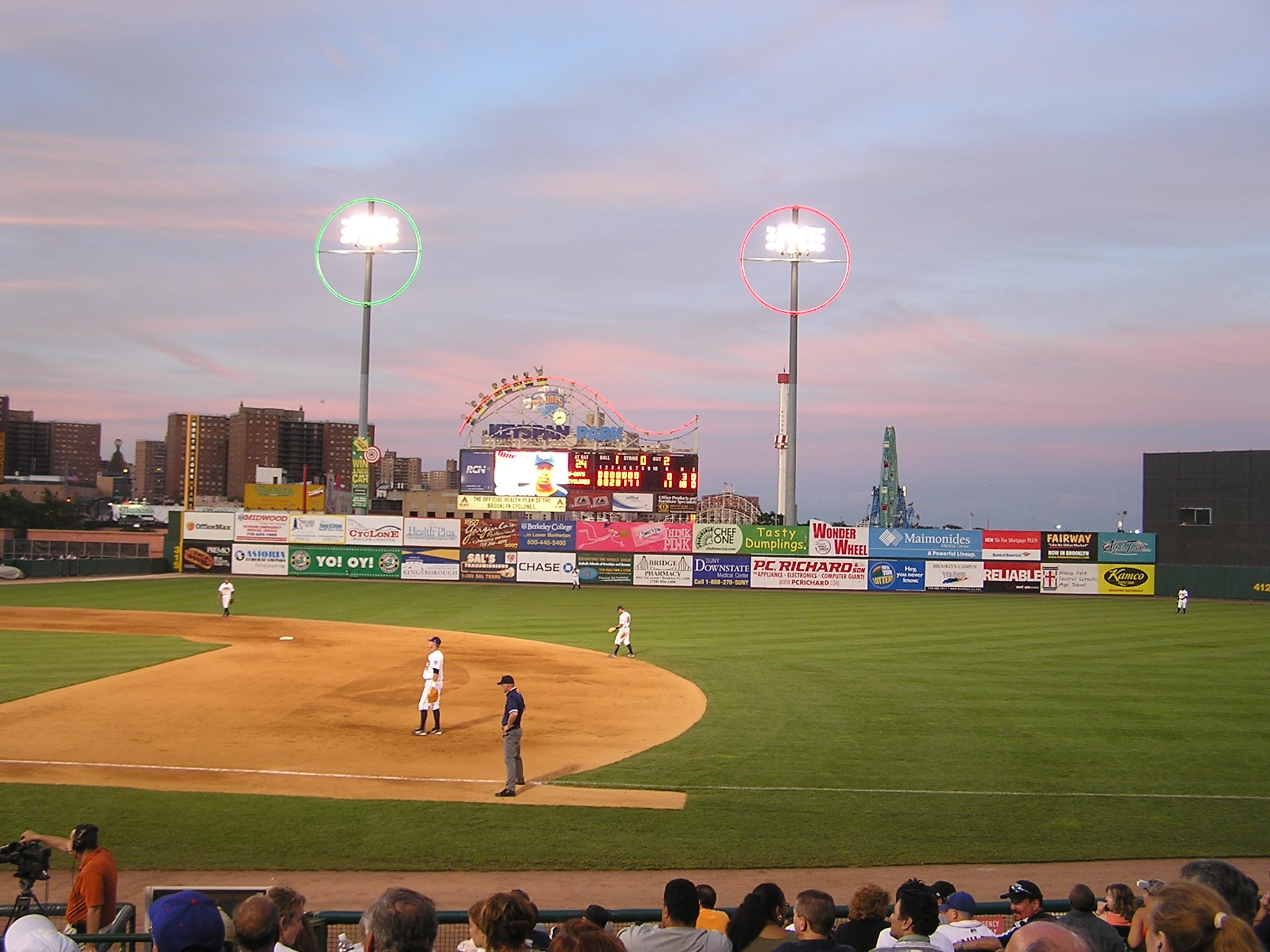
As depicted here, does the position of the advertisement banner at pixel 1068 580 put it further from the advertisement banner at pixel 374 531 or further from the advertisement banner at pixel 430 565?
the advertisement banner at pixel 374 531

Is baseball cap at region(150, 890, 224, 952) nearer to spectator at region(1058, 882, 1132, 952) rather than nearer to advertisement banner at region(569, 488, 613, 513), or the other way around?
spectator at region(1058, 882, 1132, 952)

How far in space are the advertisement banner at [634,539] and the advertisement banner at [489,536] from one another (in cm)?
349

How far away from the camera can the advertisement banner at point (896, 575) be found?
5322 cm

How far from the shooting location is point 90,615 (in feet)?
111

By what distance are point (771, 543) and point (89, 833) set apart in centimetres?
4764

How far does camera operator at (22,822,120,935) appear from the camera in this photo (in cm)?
710

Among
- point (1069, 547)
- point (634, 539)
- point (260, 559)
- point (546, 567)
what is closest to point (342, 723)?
point (546, 567)

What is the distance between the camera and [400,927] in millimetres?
3973

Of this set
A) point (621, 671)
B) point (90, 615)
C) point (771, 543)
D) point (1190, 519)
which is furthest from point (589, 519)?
point (1190, 519)

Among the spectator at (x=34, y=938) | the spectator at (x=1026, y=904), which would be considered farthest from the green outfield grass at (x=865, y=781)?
the spectator at (x=34, y=938)

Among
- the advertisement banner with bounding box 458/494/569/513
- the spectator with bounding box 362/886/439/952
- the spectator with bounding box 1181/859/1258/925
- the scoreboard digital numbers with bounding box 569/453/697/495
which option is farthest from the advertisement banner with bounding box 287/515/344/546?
the spectator with bounding box 1181/859/1258/925

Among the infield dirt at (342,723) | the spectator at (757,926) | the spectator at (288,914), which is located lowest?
the infield dirt at (342,723)

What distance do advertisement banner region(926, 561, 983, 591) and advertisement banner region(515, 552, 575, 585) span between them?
65.7ft

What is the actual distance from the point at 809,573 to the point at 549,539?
14.7 m
